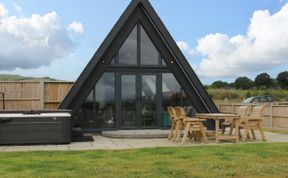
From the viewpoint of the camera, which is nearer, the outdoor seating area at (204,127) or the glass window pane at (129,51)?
the outdoor seating area at (204,127)

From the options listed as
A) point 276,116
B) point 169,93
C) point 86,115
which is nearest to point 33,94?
point 86,115

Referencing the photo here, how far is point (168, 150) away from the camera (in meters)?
10.5

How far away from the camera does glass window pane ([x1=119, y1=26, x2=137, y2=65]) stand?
53.1 feet

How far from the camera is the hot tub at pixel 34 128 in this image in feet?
40.9

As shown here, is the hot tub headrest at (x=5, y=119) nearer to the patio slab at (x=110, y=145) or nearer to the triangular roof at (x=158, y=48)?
the patio slab at (x=110, y=145)

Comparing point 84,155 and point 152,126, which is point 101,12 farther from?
point 84,155

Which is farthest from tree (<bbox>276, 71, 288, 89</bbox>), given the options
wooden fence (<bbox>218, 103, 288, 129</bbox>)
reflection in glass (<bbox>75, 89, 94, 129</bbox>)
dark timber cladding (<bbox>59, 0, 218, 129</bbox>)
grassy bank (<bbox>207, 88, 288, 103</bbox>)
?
reflection in glass (<bbox>75, 89, 94, 129</bbox>)

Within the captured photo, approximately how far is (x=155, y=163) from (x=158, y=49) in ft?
27.6

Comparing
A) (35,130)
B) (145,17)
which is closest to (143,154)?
(35,130)

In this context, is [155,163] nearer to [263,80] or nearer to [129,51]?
[129,51]

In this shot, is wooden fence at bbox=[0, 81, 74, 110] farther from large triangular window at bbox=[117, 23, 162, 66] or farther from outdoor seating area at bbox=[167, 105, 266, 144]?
outdoor seating area at bbox=[167, 105, 266, 144]

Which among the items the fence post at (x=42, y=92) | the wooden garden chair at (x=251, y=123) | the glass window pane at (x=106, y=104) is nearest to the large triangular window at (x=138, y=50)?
the glass window pane at (x=106, y=104)

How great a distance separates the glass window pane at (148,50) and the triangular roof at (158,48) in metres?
0.20

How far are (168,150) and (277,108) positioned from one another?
35.8 ft
